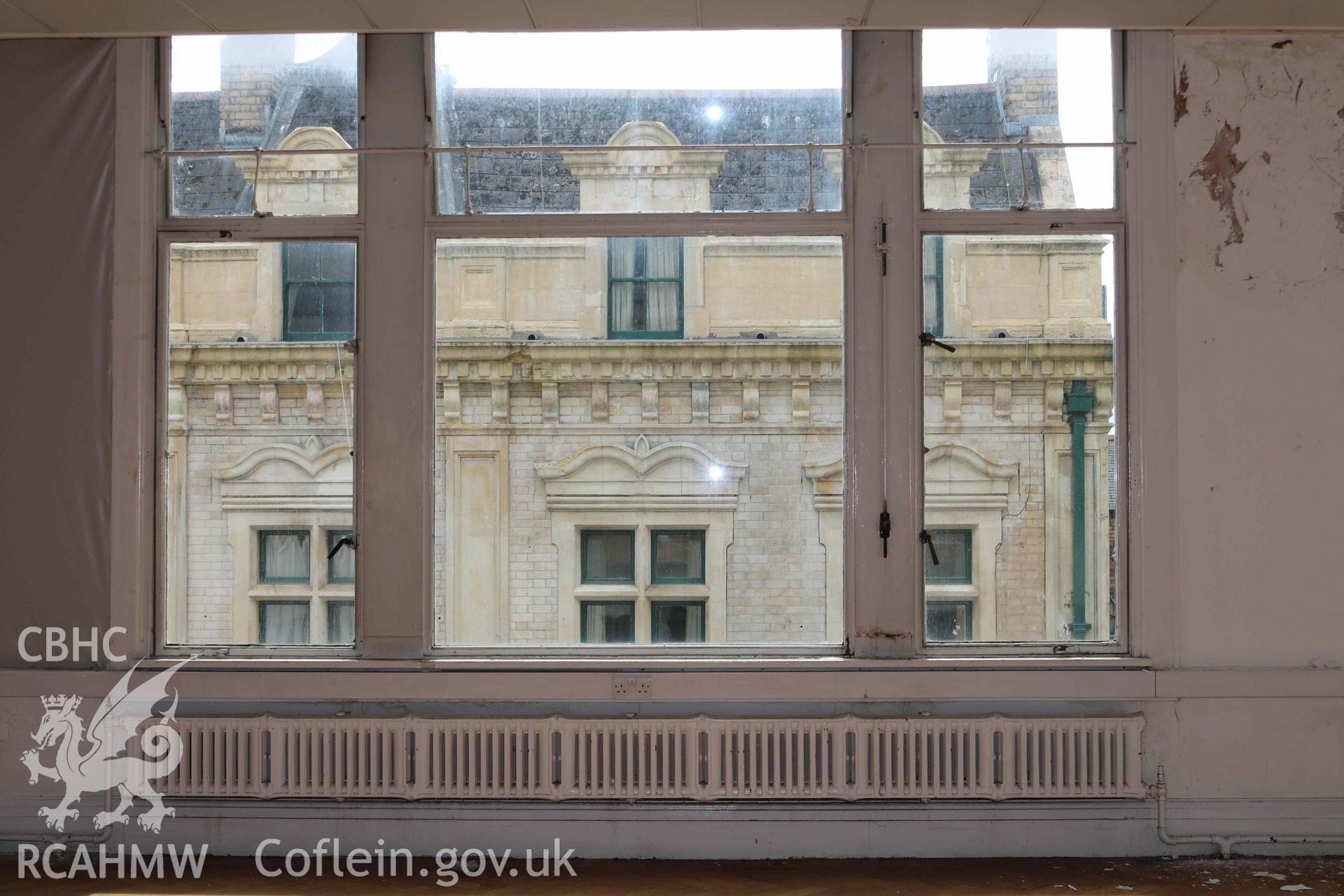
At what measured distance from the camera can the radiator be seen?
348 centimetres

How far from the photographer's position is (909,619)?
3.59 m

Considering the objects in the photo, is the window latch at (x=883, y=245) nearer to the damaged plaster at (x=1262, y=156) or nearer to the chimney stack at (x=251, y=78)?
the damaged plaster at (x=1262, y=156)

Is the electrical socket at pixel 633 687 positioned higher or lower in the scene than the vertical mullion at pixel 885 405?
lower

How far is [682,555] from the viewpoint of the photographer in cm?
365

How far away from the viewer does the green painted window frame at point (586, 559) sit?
3666mm

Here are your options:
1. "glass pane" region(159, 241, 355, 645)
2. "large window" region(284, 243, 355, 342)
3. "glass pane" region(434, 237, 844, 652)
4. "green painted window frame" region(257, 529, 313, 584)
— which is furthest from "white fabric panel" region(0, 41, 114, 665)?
"glass pane" region(434, 237, 844, 652)

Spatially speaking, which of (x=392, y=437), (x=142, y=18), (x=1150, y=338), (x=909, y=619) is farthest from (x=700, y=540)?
(x=142, y=18)

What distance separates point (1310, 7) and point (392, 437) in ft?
11.1

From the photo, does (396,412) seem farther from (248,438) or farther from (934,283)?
(934,283)

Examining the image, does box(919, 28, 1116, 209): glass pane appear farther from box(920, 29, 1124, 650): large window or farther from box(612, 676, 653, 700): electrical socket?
box(612, 676, 653, 700): electrical socket

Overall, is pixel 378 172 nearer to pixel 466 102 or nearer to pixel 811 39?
pixel 466 102

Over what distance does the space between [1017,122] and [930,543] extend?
5.11ft

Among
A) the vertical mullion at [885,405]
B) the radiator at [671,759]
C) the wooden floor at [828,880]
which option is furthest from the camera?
the vertical mullion at [885,405]

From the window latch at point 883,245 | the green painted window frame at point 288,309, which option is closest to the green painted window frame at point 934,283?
the window latch at point 883,245
